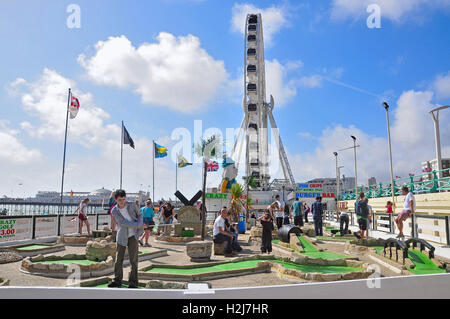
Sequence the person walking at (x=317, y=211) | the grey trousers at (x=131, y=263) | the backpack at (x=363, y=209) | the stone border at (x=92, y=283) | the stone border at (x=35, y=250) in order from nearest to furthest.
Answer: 1. the grey trousers at (x=131, y=263)
2. the stone border at (x=92, y=283)
3. the stone border at (x=35, y=250)
4. the backpack at (x=363, y=209)
5. the person walking at (x=317, y=211)

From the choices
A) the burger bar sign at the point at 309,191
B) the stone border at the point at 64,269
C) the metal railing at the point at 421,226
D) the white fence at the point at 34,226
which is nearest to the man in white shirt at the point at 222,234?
the stone border at the point at 64,269

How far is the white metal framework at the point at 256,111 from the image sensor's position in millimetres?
67250

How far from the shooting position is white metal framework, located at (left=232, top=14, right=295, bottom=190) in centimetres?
6725

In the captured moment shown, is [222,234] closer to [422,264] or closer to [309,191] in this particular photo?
[422,264]

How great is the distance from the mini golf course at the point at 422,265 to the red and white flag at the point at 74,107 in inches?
739

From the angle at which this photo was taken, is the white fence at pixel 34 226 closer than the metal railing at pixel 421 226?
No

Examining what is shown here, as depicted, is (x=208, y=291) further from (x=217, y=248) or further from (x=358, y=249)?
(x=358, y=249)

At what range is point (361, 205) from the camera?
11.1 metres

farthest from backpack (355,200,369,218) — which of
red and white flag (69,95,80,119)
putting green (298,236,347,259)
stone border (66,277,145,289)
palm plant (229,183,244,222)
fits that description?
red and white flag (69,95,80,119)

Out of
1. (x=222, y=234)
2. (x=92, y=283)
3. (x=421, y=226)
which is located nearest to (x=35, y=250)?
(x=222, y=234)

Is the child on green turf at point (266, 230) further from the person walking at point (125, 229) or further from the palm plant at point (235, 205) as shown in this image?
the palm plant at point (235, 205)

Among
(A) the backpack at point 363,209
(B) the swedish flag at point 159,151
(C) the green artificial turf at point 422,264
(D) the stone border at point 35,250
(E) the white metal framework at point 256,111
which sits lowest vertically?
(D) the stone border at point 35,250

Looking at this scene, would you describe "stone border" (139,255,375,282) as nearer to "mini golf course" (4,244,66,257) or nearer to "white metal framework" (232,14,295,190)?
"mini golf course" (4,244,66,257)
